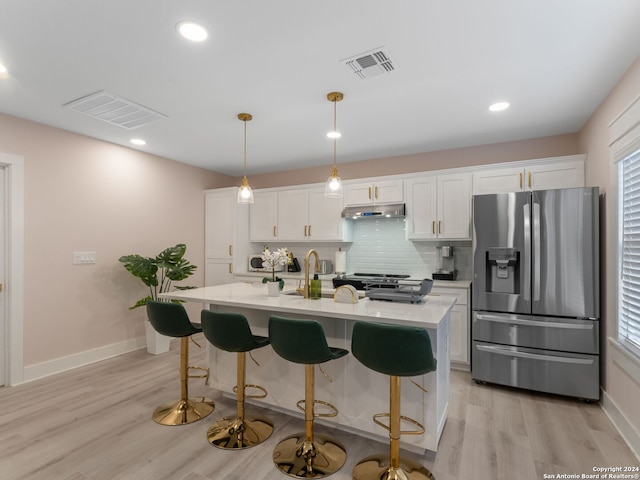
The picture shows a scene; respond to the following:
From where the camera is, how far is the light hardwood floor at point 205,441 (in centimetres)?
210

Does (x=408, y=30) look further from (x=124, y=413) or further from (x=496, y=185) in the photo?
(x=124, y=413)

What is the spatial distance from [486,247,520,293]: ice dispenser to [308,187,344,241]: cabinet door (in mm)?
1986

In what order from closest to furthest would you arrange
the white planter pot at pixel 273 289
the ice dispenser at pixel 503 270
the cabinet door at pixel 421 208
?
1. the white planter pot at pixel 273 289
2. the ice dispenser at pixel 503 270
3. the cabinet door at pixel 421 208

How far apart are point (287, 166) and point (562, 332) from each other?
3.98 m

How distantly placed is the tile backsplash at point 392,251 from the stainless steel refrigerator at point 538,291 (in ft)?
2.80

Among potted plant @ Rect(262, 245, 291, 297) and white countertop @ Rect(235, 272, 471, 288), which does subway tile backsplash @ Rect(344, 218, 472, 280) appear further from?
potted plant @ Rect(262, 245, 291, 297)

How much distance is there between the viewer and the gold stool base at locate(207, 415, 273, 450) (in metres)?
2.35

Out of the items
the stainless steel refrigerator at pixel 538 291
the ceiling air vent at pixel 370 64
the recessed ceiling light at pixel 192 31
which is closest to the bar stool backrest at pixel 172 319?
the recessed ceiling light at pixel 192 31

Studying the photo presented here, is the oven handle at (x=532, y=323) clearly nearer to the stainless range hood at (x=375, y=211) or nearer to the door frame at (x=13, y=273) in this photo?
the stainless range hood at (x=375, y=211)

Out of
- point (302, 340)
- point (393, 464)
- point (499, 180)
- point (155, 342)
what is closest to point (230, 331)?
point (302, 340)

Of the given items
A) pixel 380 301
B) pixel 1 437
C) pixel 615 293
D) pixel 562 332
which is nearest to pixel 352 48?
pixel 380 301

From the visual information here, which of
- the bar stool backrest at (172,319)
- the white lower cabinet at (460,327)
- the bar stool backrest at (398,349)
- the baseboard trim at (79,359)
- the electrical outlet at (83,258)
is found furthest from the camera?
the electrical outlet at (83,258)

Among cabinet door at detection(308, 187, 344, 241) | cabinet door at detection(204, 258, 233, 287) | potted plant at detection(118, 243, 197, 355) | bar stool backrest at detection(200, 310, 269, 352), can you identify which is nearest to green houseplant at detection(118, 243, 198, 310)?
potted plant at detection(118, 243, 197, 355)

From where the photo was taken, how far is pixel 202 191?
549 centimetres
